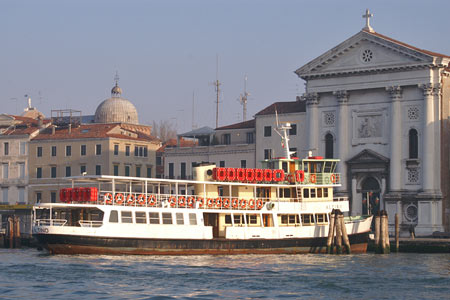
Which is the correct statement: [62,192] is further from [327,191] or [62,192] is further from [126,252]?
[327,191]

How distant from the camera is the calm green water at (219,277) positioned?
41.3m

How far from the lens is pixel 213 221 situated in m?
58.8

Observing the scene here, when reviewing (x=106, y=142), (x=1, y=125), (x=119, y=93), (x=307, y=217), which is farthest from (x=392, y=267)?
(x=119, y=93)

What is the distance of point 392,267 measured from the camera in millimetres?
52000

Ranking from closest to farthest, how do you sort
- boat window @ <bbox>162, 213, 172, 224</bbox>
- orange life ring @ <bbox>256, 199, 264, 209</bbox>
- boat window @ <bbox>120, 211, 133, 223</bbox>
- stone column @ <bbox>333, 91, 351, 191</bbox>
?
boat window @ <bbox>120, 211, 133, 223</bbox>
boat window @ <bbox>162, 213, 172, 224</bbox>
orange life ring @ <bbox>256, 199, 264, 209</bbox>
stone column @ <bbox>333, 91, 351, 191</bbox>

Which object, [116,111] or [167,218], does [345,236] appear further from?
[116,111]

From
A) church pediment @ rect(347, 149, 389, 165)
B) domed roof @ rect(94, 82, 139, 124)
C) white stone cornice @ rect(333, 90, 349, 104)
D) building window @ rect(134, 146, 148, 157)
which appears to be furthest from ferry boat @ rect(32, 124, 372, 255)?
domed roof @ rect(94, 82, 139, 124)

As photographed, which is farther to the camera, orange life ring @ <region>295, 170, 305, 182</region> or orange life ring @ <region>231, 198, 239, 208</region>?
orange life ring @ <region>295, 170, 305, 182</region>

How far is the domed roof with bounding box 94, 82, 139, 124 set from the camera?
5049 inches

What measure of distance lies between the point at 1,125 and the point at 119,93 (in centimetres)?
3200

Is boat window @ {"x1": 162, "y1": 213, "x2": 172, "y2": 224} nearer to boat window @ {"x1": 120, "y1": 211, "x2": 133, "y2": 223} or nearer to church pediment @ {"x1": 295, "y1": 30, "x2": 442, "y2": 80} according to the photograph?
boat window @ {"x1": 120, "y1": 211, "x2": 133, "y2": 223}

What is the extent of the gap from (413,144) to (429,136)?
2000 millimetres

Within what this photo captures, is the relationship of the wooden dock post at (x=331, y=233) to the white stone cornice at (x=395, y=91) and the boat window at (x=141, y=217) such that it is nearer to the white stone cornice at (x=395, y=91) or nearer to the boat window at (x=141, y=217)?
the boat window at (x=141, y=217)

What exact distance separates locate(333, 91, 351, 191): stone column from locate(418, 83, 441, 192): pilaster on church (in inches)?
270
